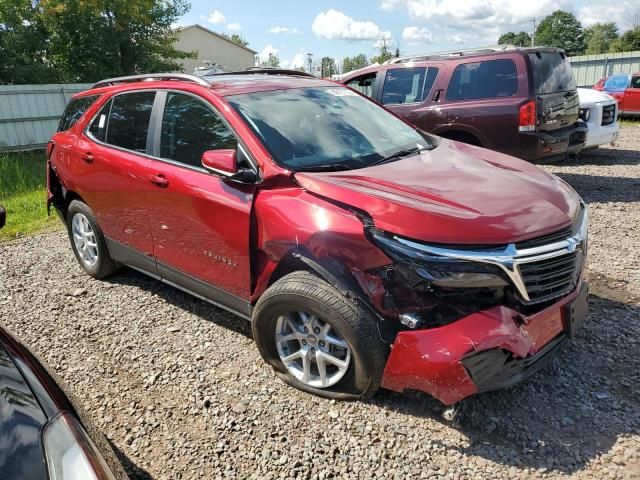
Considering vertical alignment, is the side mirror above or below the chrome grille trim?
above

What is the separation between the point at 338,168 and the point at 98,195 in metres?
2.35

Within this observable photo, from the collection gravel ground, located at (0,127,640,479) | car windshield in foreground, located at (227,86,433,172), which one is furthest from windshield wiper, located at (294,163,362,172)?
gravel ground, located at (0,127,640,479)

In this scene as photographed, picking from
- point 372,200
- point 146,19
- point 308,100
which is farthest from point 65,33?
point 372,200

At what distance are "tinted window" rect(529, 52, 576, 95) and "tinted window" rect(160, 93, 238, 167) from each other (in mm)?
4981

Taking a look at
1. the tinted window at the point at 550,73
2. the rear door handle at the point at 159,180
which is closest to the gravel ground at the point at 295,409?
the rear door handle at the point at 159,180

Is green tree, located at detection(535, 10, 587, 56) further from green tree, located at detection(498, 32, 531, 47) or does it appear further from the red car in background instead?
the red car in background

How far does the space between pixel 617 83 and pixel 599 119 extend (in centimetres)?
801

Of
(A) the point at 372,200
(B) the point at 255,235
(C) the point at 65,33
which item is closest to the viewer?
(A) the point at 372,200

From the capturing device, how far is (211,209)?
328 centimetres

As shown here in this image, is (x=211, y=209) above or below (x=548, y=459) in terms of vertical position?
above

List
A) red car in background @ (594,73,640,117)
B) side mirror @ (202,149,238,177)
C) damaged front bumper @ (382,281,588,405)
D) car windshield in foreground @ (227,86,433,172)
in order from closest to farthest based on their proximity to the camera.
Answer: damaged front bumper @ (382,281,588,405)
side mirror @ (202,149,238,177)
car windshield in foreground @ (227,86,433,172)
red car in background @ (594,73,640,117)

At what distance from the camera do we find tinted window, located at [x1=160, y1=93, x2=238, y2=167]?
11.1ft

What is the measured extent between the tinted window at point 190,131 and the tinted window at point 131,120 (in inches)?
10.2

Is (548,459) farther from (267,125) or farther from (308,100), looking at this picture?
(308,100)
